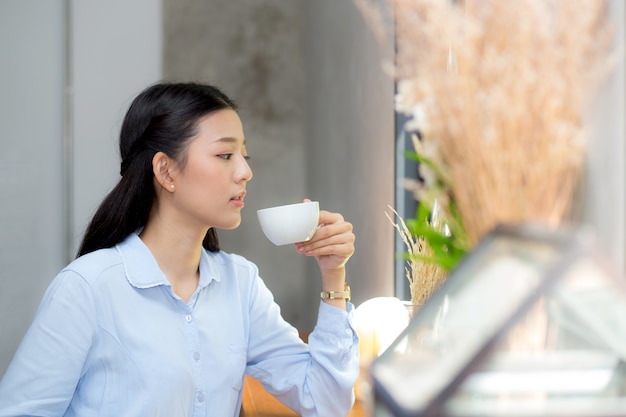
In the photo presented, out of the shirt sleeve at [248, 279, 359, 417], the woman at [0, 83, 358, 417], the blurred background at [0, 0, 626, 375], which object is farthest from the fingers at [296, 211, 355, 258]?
the blurred background at [0, 0, 626, 375]

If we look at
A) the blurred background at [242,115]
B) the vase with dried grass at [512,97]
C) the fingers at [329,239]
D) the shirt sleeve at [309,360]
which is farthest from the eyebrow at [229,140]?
the vase with dried grass at [512,97]

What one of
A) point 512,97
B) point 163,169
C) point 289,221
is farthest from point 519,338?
point 163,169

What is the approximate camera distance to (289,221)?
1.23 metres

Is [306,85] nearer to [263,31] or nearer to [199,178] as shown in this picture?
[263,31]

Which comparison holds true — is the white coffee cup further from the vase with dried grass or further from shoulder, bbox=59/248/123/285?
the vase with dried grass

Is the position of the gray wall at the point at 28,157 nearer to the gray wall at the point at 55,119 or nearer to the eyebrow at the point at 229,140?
the gray wall at the point at 55,119

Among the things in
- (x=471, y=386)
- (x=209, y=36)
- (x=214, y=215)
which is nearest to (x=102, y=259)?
(x=214, y=215)

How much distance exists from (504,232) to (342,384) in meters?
0.95

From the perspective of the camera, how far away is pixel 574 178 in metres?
0.72

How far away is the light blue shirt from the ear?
0.43ft

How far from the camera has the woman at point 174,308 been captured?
1352 millimetres

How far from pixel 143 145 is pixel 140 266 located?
27 centimetres

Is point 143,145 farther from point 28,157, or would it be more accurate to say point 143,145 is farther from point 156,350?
point 28,157

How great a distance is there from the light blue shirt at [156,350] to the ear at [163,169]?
0.43ft
